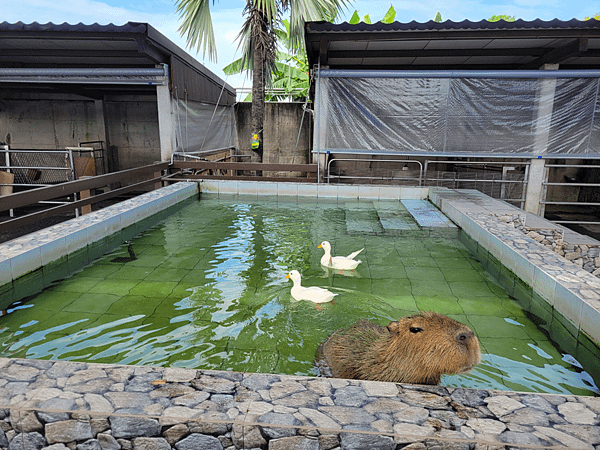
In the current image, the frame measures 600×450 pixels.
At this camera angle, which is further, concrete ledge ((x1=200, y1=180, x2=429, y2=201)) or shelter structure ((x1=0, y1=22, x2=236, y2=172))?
concrete ledge ((x1=200, y1=180, x2=429, y2=201))

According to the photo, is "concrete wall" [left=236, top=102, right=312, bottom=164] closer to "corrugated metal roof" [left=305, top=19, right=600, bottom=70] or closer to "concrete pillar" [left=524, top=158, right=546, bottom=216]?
"corrugated metal roof" [left=305, top=19, right=600, bottom=70]

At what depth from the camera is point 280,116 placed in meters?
15.5

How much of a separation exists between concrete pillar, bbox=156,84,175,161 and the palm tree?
314cm

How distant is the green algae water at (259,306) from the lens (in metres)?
3.29

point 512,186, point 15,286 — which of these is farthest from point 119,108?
point 512,186

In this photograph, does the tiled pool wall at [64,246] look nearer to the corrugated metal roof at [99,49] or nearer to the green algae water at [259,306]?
the green algae water at [259,306]

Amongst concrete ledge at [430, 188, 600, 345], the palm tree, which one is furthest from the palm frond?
concrete ledge at [430, 188, 600, 345]

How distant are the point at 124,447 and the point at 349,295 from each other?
2878mm

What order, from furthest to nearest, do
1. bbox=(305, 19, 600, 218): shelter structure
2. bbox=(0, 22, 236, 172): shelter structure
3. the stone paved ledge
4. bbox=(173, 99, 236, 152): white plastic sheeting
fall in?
bbox=(173, 99, 236, 152): white plastic sheeting
bbox=(305, 19, 600, 218): shelter structure
bbox=(0, 22, 236, 172): shelter structure
the stone paved ledge

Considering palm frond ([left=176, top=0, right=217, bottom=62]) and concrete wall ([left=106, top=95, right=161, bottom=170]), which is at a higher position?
palm frond ([left=176, top=0, right=217, bottom=62])

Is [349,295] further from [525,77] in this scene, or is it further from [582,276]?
[525,77]

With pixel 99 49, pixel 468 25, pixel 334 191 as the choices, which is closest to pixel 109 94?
pixel 99 49

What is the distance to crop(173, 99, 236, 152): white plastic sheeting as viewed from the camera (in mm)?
11414

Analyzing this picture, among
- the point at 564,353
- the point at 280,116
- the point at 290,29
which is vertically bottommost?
the point at 564,353
